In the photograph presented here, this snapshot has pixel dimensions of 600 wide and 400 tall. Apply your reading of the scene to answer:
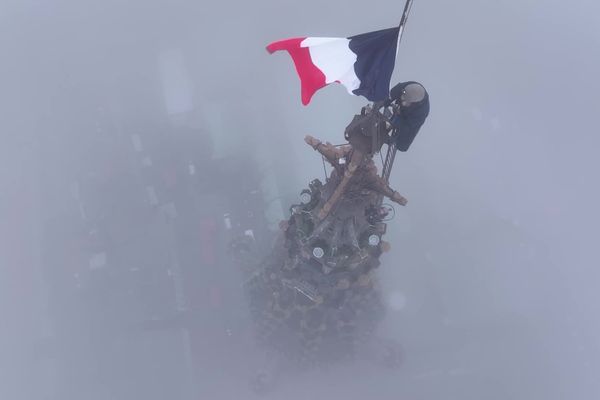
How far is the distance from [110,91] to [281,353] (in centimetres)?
5964

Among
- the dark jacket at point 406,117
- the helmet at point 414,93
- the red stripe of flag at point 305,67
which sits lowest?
the dark jacket at point 406,117

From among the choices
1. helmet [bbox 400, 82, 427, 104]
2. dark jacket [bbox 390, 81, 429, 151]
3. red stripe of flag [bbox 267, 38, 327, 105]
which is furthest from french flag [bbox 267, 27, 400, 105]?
dark jacket [bbox 390, 81, 429, 151]

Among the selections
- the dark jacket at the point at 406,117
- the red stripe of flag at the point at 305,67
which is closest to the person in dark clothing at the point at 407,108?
the dark jacket at the point at 406,117

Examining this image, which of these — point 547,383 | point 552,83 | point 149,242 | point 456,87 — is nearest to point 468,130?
point 456,87

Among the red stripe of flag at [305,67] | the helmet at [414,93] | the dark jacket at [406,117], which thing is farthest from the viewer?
the red stripe of flag at [305,67]

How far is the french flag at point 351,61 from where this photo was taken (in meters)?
20.0

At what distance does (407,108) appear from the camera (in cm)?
2139

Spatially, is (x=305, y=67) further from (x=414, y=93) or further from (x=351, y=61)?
(x=414, y=93)

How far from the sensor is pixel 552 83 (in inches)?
3258

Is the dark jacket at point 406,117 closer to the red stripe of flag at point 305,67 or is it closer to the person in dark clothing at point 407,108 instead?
the person in dark clothing at point 407,108

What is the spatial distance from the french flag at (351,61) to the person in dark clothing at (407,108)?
1.24 metres

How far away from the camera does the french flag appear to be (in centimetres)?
2005

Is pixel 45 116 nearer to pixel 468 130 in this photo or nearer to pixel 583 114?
pixel 468 130

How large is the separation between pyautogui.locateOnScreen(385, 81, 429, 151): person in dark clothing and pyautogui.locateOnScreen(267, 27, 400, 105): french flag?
1.24 metres
